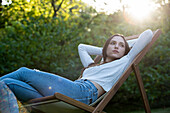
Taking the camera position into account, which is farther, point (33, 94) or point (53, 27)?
point (53, 27)

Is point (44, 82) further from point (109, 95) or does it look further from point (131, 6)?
point (131, 6)

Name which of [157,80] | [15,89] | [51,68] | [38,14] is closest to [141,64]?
[157,80]

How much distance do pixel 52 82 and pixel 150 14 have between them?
421 cm

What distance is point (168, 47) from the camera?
211 inches

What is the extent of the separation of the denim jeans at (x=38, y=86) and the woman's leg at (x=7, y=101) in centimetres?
10

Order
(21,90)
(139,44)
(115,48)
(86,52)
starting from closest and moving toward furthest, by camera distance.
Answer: (21,90), (139,44), (115,48), (86,52)

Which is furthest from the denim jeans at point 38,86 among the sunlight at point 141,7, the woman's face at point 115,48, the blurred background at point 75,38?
the sunlight at point 141,7

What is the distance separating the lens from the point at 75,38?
5.21 metres

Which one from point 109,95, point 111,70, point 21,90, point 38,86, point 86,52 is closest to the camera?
point 21,90

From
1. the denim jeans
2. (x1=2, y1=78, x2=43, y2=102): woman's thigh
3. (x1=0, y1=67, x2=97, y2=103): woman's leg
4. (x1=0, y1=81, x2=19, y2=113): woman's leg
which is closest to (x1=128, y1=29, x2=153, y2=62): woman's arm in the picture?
the denim jeans

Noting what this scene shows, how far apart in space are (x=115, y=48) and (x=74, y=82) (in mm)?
896

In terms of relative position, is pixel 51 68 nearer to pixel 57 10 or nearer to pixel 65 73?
pixel 65 73

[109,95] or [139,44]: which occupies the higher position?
[139,44]

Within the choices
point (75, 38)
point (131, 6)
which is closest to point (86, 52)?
Answer: point (75, 38)
